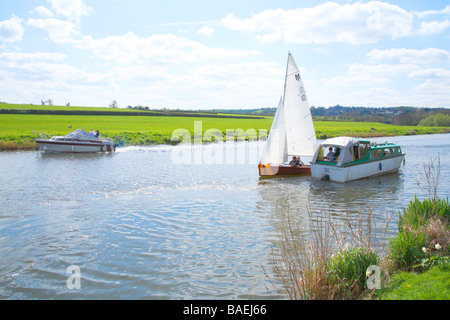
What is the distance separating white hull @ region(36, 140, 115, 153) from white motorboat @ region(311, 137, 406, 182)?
27.6m

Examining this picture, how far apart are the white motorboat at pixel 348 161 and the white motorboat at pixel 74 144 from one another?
27746mm

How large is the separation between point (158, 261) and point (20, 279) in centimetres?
350

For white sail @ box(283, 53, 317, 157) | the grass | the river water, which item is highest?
white sail @ box(283, 53, 317, 157)

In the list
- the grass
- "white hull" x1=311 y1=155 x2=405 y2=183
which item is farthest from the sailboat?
the grass

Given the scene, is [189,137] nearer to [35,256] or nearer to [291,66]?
[291,66]

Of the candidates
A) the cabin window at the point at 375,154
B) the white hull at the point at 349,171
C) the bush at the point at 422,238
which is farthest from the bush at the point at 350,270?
the cabin window at the point at 375,154

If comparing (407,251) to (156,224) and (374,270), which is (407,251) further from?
(156,224)

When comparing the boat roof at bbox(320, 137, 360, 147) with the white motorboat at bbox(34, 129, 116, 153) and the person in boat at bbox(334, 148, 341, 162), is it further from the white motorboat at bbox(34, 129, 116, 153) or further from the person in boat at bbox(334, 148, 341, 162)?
the white motorboat at bbox(34, 129, 116, 153)

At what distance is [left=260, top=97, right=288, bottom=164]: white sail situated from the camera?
79.1 feet

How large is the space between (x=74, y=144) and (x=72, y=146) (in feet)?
1.08

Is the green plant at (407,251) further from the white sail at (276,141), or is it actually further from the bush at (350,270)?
the white sail at (276,141)

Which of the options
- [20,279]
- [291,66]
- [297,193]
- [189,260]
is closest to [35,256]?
[20,279]

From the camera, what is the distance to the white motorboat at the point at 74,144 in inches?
1563

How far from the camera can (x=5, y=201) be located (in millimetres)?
16938
